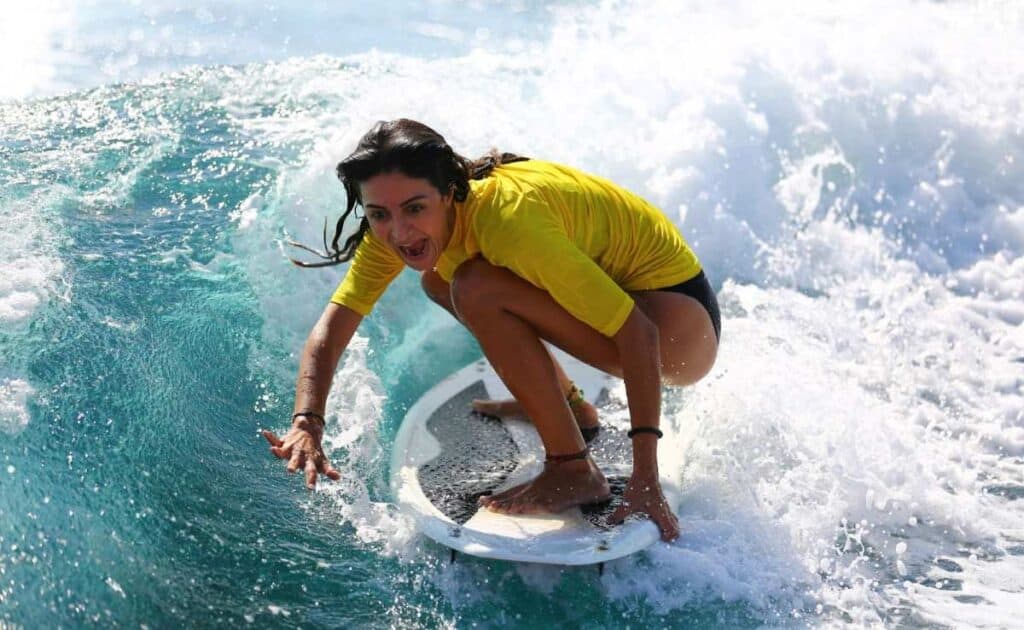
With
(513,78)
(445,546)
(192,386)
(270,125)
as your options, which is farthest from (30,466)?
(513,78)

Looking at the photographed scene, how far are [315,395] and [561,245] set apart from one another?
35.8 inches

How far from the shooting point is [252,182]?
5359 mm

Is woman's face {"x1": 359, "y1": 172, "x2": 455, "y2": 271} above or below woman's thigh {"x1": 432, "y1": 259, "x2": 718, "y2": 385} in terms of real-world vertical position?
above

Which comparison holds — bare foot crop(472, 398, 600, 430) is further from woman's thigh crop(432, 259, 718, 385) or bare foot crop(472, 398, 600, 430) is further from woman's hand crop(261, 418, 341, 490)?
woman's hand crop(261, 418, 341, 490)

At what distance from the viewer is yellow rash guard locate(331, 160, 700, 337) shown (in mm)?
3084

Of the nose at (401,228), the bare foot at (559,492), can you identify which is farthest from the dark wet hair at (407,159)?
the bare foot at (559,492)

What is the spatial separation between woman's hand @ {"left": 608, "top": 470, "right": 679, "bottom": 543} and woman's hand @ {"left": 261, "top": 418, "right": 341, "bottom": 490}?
36.5 inches

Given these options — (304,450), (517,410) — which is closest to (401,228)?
(304,450)

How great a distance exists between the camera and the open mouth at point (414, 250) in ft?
10.3

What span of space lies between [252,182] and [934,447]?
3495 millimetres

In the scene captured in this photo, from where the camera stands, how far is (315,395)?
3262 mm

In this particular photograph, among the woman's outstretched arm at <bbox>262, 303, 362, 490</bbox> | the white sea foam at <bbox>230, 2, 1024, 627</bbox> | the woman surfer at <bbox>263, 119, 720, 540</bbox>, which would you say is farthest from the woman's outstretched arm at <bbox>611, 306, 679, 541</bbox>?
the woman's outstretched arm at <bbox>262, 303, 362, 490</bbox>

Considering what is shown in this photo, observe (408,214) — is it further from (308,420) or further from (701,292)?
(701,292)

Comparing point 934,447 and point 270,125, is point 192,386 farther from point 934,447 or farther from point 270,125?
point 934,447
